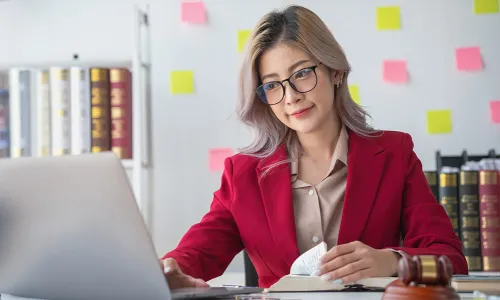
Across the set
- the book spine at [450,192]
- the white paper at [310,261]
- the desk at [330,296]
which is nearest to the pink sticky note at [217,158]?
the book spine at [450,192]

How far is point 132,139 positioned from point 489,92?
51.5 inches

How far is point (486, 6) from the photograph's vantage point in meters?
2.94

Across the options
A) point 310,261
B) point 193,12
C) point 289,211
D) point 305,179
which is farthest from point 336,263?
point 193,12

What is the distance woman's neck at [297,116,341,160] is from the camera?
1806 millimetres

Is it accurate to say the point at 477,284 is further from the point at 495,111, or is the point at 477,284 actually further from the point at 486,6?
the point at 486,6

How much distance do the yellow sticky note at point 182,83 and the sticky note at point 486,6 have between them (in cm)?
110

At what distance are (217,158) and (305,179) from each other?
1.28 meters

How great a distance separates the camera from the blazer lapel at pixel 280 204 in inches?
65.3

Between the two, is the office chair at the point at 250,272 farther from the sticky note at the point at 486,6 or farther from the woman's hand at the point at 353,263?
the sticky note at the point at 486,6

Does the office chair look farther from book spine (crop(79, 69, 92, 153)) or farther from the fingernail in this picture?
book spine (crop(79, 69, 92, 153))

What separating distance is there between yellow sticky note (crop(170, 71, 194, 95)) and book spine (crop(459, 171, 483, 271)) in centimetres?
111

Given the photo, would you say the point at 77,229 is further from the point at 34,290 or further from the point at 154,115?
the point at 154,115

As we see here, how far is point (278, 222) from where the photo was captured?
66.1 inches

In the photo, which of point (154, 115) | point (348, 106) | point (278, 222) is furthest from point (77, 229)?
point (154, 115)
